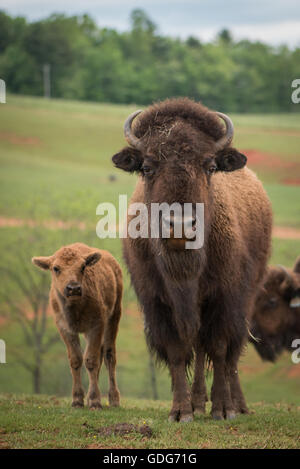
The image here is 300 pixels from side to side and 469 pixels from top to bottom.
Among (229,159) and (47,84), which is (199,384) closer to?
(229,159)

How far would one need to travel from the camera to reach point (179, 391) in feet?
27.1

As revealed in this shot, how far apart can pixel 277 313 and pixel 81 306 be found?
6.06 metres

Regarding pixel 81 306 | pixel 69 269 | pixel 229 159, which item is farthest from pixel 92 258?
pixel 229 159

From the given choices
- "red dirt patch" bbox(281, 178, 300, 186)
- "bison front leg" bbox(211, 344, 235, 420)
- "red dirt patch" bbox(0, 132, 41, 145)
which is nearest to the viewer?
"bison front leg" bbox(211, 344, 235, 420)

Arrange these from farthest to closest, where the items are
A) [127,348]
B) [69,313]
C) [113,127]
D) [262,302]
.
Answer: [113,127] < [127,348] < [262,302] < [69,313]

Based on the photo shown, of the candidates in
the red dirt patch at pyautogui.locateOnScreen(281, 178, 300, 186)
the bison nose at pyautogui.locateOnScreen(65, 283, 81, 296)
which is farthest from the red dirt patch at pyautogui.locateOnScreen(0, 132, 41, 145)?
the bison nose at pyautogui.locateOnScreen(65, 283, 81, 296)

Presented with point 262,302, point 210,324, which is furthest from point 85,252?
point 262,302

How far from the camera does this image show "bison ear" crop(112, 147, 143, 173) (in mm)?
7984

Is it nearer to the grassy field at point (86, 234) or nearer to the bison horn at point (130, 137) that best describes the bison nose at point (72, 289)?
the grassy field at point (86, 234)

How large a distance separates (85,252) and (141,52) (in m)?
87.8

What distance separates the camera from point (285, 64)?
297ft

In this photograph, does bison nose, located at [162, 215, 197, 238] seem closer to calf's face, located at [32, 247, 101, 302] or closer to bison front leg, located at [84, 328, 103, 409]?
calf's face, located at [32, 247, 101, 302]

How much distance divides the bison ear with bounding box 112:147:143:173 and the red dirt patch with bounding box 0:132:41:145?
55.5m
